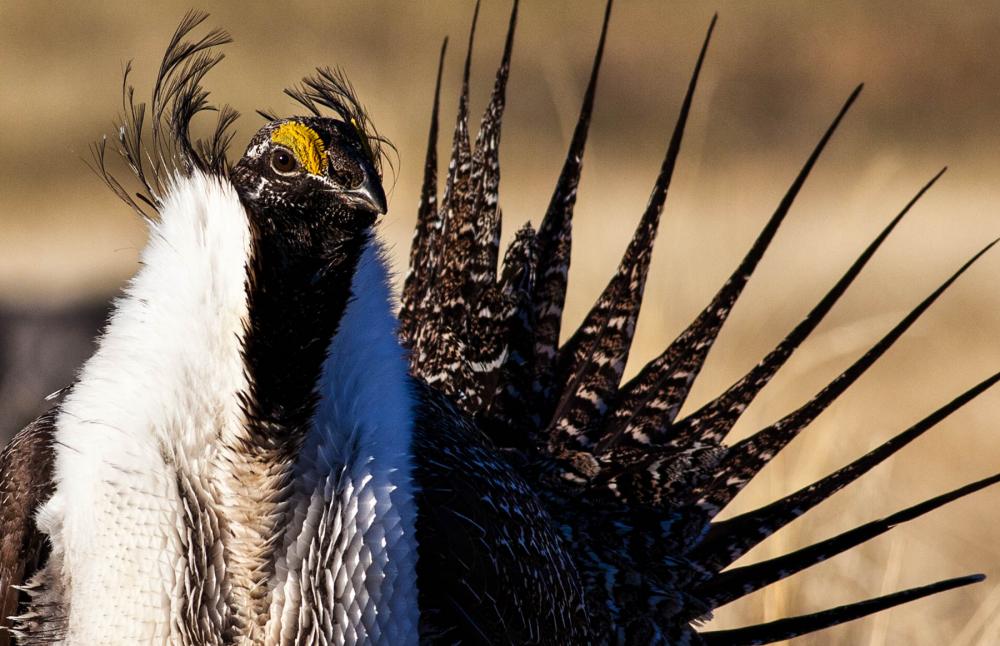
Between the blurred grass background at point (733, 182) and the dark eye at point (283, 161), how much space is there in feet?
6.77

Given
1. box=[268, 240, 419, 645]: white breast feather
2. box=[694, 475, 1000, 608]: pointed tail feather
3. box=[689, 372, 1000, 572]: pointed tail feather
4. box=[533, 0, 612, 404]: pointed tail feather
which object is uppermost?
box=[533, 0, 612, 404]: pointed tail feather

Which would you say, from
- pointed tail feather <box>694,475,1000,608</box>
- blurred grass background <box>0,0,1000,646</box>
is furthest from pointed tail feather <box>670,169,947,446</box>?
blurred grass background <box>0,0,1000,646</box>

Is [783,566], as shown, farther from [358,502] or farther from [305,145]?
[305,145]

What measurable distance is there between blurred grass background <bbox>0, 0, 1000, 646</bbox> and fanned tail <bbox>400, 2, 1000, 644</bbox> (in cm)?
60

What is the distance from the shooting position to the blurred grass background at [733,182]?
478cm

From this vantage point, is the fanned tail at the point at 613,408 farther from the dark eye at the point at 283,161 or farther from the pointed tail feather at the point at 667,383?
the dark eye at the point at 283,161

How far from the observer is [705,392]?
5465 mm

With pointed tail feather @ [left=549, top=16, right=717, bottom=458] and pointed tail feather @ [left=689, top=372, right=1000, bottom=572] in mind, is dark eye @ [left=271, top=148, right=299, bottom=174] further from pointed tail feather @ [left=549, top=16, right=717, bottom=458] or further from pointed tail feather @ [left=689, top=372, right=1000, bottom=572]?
pointed tail feather @ [left=689, top=372, right=1000, bottom=572]

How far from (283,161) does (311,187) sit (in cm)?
7

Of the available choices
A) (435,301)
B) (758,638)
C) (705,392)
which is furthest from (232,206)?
(705,392)

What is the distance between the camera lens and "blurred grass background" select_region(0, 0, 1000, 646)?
4.78 m

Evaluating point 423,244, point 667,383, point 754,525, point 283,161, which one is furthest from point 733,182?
point 283,161

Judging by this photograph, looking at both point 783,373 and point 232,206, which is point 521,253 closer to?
point 232,206

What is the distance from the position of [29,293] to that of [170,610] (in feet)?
15.2
